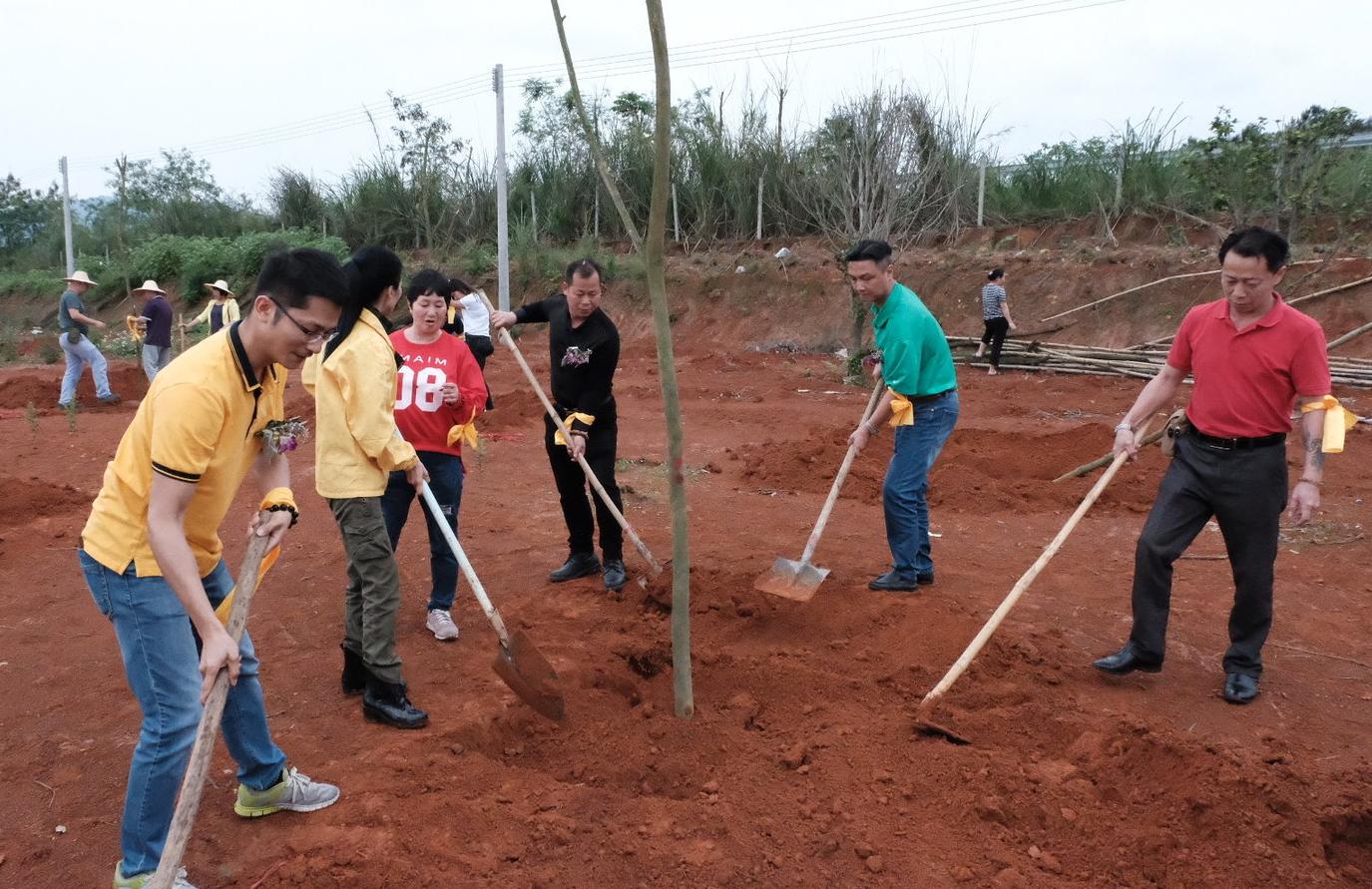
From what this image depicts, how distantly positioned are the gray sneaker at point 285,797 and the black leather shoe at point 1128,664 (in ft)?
9.84

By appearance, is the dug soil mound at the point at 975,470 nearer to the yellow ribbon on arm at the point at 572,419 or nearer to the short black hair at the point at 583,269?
the yellow ribbon on arm at the point at 572,419

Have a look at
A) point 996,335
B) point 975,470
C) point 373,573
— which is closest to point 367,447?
point 373,573

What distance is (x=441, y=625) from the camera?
4.21 meters

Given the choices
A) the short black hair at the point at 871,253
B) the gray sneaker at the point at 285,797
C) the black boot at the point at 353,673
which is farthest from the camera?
the short black hair at the point at 871,253

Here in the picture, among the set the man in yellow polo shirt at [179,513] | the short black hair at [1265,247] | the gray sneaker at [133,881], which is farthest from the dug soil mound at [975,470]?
the gray sneaker at [133,881]

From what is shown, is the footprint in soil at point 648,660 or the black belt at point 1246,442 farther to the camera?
the footprint in soil at point 648,660

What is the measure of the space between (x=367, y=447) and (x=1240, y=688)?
345cm

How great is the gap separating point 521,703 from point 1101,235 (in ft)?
55.0

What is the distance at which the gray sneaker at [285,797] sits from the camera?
9.10 feet

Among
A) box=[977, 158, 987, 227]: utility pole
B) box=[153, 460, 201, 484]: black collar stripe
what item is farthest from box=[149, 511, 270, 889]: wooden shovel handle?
box=[977, 158, 987, 227]: utility pole

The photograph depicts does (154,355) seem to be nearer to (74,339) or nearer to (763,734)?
(74,339)

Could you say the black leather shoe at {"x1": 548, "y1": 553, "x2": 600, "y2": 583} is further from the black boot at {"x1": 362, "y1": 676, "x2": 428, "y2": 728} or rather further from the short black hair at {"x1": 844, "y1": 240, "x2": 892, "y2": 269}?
the short black hair at {"x1": 844, "y1": 240, "x2": 892, "y2": 269}

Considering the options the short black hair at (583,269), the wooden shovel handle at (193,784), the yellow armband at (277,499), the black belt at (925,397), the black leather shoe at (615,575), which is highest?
the short black hair at (583,269)

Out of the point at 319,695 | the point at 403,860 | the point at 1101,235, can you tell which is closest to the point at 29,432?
the point at 319,695
